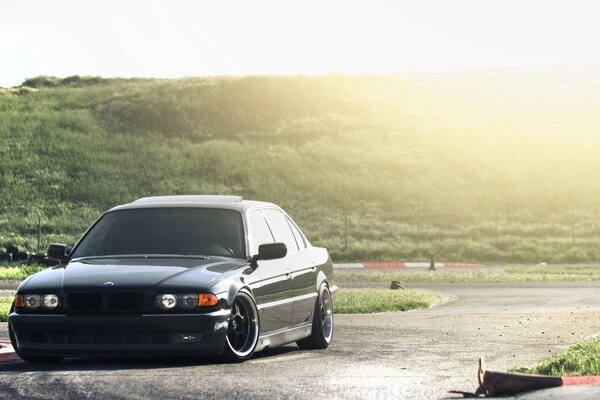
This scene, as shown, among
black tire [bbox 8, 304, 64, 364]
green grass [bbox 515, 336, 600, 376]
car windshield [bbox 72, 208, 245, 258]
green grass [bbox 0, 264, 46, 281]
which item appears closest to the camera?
green grass [bbox 515, 336, 600, 376]

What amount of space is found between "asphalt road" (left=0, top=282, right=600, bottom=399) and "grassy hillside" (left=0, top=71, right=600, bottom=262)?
33643 millimetres

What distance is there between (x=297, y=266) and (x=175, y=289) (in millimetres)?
2387

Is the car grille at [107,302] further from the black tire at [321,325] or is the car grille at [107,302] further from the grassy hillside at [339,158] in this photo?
the grassy hillside at [339,158]

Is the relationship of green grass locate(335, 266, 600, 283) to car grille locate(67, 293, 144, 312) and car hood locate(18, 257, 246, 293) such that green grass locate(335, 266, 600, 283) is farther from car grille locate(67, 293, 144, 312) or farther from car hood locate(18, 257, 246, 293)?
car grille locate(67, 293, 144, 312)

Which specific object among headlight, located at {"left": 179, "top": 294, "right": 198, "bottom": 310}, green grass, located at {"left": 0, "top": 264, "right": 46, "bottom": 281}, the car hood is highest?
the car hood

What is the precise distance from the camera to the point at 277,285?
13.7m

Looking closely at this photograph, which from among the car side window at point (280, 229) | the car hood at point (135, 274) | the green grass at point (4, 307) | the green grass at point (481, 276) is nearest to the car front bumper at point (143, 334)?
the car hood at point (135, 274)

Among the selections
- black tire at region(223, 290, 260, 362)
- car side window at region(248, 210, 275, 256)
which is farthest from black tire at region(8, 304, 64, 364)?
car side window at region(248, 210, 275, 256)

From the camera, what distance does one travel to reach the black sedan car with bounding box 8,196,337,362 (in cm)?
1223

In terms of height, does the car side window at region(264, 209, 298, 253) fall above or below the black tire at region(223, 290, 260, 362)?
above

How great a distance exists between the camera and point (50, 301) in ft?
40.8

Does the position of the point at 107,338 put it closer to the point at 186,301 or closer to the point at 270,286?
the point at 186,301

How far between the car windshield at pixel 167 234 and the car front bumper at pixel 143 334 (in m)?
1.37

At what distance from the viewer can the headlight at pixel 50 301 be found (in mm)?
12414
